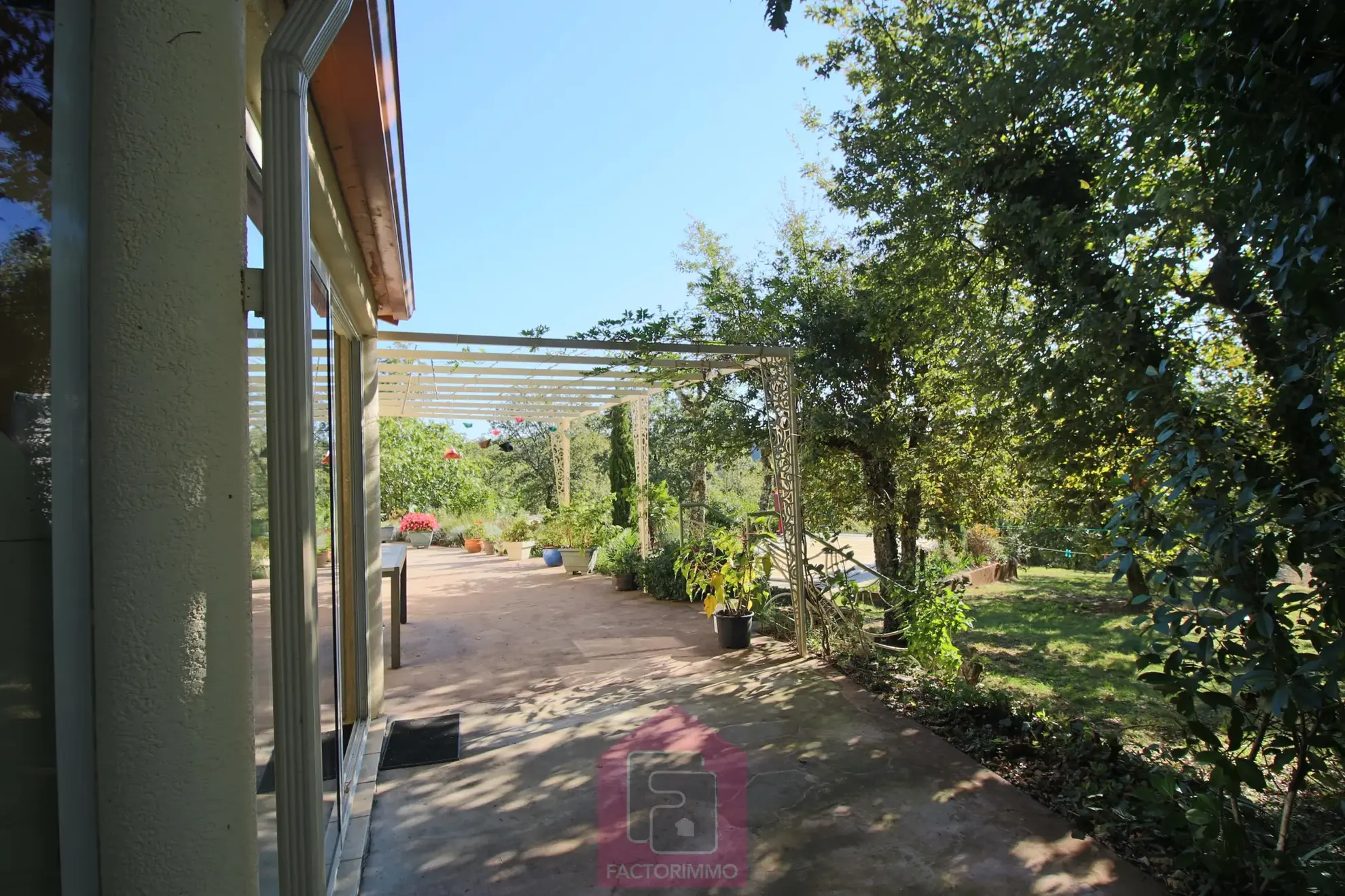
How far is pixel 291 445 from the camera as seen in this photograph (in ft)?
3.83

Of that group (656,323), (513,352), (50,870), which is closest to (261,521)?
(50,870)

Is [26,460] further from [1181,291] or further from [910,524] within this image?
[910,524]

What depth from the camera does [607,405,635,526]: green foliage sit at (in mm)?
12477

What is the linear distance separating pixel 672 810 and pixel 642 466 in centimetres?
805

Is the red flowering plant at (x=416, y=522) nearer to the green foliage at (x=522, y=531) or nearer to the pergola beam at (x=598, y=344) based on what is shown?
the green foliage at (x=522, y=531)

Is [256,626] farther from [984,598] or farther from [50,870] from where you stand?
[984,598]

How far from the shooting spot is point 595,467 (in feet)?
76.3

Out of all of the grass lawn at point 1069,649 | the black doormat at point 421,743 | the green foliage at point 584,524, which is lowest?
the grass lawn at point 1069,649

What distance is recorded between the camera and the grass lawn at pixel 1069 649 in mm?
4840

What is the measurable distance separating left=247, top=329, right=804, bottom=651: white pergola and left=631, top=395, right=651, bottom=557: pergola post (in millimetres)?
17

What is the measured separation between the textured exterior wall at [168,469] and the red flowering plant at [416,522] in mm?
15207

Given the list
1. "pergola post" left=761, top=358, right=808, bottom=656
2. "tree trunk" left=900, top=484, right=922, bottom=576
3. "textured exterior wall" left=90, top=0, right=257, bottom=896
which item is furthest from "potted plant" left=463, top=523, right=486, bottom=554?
"textured exterior wall" left=90, top=0, right=257, bottom=896

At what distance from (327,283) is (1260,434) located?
3.49 m

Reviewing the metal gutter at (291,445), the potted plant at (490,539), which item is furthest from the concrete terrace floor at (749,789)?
the potted plant at (490,539)
